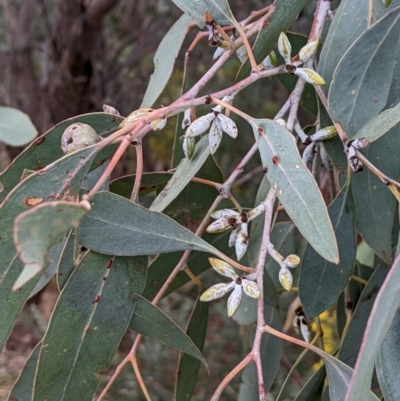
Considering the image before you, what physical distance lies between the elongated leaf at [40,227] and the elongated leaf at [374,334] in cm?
21

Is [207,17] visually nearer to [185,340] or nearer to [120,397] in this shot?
[185,340]

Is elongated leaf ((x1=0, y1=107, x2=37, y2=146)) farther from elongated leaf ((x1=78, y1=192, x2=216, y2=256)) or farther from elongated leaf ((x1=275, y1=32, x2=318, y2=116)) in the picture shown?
elongated leaf ((x1=275, y1=32, x2=318, y2=116))

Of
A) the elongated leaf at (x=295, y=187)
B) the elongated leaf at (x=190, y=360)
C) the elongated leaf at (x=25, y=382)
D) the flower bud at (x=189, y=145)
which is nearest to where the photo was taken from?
the elongated leaf at (x=295, y=187)

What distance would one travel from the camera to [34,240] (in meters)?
0.34

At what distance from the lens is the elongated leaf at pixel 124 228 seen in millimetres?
519

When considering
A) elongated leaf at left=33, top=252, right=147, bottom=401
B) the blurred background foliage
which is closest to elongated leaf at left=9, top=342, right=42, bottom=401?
elongated leaf at left=33, top=252, right=147, bottom=401

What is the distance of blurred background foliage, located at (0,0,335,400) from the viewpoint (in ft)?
6.75

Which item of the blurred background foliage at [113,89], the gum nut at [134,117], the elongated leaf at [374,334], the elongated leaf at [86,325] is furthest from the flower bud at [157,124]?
the blurred background foliage at [113,89]

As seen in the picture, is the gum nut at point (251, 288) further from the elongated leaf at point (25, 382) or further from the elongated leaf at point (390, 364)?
the elongated leaf at point (25, 382)

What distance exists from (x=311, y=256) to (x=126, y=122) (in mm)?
302

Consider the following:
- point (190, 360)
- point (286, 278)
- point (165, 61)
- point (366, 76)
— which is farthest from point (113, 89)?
point (286, 278)

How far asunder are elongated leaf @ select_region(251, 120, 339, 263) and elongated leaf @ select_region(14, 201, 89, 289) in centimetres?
21

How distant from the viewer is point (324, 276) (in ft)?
2.17

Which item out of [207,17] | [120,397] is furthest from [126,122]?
[120,397]
